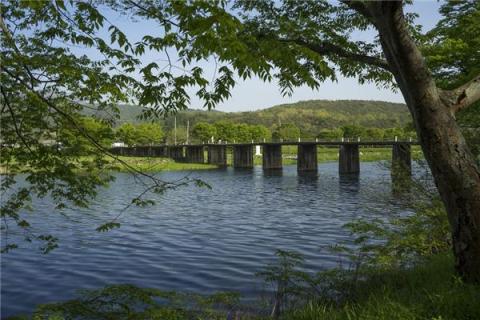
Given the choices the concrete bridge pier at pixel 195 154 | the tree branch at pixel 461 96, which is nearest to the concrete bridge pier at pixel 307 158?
the concrete bridge pier at pixel 195 154

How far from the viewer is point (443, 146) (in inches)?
243

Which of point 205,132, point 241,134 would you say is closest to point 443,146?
point 205,132

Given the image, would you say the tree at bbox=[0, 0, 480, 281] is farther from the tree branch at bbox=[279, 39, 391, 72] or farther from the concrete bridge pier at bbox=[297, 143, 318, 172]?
the concrete bridge pier at bbox=[297, 143, 318, 172]

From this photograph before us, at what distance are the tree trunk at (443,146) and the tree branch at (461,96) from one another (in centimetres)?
11

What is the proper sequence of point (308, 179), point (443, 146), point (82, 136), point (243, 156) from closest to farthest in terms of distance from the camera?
point (443, 146) → point (82, 136) → point (308, 179) → point (243, 156)

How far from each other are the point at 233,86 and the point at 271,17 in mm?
3997

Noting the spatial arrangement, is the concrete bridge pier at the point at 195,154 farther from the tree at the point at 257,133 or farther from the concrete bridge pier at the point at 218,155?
the tree at the point at 257,133

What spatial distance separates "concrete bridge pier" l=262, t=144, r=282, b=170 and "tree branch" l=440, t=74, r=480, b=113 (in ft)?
270

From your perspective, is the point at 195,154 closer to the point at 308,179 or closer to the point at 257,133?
the point at 257,133

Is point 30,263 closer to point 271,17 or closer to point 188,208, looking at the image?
point 271,17

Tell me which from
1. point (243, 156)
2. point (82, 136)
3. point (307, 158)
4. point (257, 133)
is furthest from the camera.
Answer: point (257, 133)

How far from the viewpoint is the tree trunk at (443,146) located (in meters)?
6.05

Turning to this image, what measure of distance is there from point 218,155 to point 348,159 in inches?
1422

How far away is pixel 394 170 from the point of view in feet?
45.2
